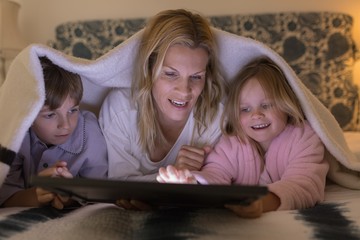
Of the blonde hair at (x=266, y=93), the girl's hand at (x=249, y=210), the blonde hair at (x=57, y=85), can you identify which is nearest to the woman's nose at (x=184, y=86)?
the blonde hair at (x=266, y=93)

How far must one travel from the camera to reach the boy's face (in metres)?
1.02

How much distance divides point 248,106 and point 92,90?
1.62 ft

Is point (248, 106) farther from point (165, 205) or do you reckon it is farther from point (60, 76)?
point (60, 76)

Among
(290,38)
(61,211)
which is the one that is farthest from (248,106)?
(290,38)

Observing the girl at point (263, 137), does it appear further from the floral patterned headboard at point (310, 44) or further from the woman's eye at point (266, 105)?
the floral patterned headboard at point (310, 44)

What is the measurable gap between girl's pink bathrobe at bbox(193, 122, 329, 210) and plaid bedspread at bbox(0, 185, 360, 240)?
0.06 m

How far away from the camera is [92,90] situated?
1.20m

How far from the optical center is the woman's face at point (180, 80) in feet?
3.51

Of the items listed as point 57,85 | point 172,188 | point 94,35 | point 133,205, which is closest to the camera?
point 172,188

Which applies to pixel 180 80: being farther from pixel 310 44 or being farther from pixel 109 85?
pixel 310 44

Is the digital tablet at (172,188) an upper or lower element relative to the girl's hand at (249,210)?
upper

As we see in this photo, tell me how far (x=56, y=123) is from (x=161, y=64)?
332mm

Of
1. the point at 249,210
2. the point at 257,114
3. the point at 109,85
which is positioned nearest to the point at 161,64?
the point at 109,85

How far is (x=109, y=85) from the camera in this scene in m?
1.17
